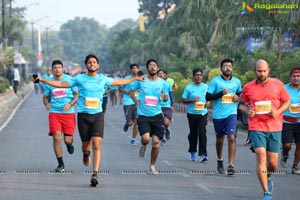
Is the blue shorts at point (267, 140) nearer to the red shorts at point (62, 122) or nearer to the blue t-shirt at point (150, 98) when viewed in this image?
the blue t-shirt at point (150, 98)

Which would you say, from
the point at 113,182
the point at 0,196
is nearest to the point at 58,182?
the point at 113,182

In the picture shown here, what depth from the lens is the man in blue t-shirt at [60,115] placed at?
14.4 metres

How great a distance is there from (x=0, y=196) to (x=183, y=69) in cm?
4383

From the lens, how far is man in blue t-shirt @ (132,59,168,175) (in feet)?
46.8

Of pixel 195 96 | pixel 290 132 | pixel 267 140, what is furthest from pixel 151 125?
pixel 267 140

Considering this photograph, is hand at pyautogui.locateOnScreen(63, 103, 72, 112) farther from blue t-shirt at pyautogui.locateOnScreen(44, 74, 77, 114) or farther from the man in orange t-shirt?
the man in orange t-shirt

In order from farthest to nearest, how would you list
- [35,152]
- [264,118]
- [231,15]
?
[231,15], [35,152], [264,118]

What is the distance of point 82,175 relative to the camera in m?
13.9

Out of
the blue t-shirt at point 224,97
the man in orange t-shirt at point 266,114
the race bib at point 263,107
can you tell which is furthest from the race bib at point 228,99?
the race bib at point 263,107

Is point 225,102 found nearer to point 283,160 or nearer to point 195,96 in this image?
point 283,160

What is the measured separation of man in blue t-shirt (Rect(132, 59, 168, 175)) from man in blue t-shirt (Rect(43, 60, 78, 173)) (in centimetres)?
114

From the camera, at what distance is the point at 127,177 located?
13773 millimetres

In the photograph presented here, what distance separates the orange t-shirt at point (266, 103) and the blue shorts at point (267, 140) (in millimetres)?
55

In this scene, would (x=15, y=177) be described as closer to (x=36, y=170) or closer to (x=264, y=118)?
(x=36, y=170)
